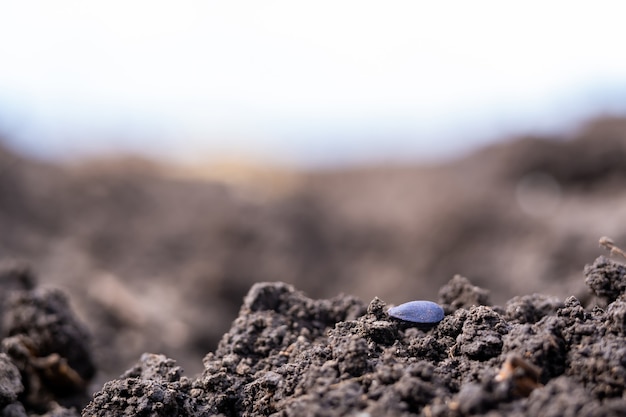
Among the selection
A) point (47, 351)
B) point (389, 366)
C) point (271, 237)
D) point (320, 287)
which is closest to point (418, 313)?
point (389, 366)

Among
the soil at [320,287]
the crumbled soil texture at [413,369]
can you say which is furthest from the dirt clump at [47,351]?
the crumbled soil texture at [413,369]

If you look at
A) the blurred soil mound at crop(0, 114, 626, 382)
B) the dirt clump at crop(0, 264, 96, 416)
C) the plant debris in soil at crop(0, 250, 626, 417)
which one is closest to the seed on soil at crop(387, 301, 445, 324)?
the plant debris in soil at crop(0, 250, 626, 417)

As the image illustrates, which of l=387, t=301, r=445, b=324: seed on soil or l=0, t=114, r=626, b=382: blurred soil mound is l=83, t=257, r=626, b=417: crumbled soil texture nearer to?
l=387, t=301, r=445, b=324: seed on soil

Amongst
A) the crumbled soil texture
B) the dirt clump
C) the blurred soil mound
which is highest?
the blurred soil mound

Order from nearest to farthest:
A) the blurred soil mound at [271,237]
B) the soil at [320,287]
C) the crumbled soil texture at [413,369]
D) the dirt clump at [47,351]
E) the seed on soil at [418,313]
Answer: the crumbled soil texture at [413,369], the soil at [320,287], the seed on soil at [418,313], the dirt clump at [47,351], the blurred soil mound at [271,237]

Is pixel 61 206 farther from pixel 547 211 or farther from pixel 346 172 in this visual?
pixel 346 172

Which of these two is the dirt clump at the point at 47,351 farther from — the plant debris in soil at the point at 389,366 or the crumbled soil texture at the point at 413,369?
the crumbled soil texture at the point at 413,369

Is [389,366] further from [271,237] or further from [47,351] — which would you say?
[271,237]
